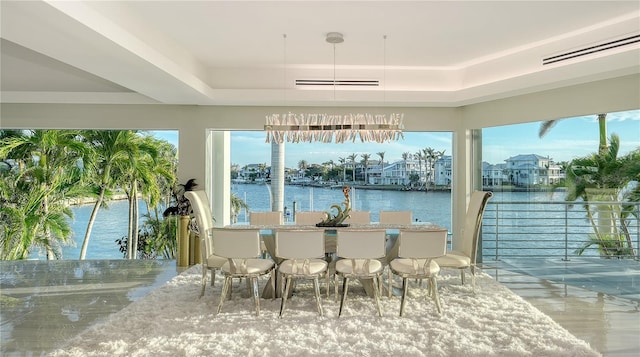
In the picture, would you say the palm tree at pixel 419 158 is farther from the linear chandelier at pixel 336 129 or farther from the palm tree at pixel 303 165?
the linear chandelier at pixel 336 129

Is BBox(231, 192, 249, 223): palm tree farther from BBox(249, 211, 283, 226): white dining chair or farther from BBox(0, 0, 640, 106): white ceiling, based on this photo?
BBox(0, 0, 640, 106): white ceiling

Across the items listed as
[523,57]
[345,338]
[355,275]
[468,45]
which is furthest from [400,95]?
[345,338]

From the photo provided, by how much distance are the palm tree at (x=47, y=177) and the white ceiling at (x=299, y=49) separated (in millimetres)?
752

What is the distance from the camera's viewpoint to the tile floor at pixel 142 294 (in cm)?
326

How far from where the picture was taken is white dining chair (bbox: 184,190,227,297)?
4.22 m

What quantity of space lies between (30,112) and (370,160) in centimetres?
598

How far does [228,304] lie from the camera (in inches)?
156

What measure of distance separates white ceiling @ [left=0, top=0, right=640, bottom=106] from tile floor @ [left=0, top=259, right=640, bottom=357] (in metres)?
2.63

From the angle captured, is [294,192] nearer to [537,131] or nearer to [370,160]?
[370,160]

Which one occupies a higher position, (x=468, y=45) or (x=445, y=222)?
(x=468, y=45)

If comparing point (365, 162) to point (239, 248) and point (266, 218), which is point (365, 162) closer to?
point (266, 218)

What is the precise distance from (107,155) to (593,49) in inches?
301

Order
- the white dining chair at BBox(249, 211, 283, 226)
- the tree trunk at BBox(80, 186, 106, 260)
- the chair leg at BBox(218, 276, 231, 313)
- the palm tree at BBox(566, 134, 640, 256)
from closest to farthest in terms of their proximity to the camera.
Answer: the chair leg at BBox(218, 276, 231, 313), the palm tree at BBox(566, 134, 640, 256), the white dining chair at BBox(249, 211, 283, 226), the tree trunk at BBox(80, 186, 106, 260)

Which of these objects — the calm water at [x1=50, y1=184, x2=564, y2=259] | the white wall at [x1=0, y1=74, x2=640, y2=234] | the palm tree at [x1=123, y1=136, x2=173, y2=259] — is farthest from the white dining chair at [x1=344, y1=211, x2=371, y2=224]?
the palm tree at [x1=123, y1=136, x2=173, y2=259]
